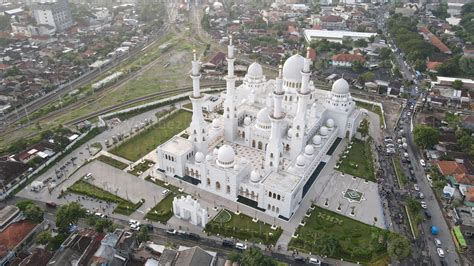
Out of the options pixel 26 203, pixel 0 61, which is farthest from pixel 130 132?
pixel 0 61

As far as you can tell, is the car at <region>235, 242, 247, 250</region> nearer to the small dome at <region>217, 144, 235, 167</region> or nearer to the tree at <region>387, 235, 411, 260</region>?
the small dome at <region>217, 144, 235, 167</region>

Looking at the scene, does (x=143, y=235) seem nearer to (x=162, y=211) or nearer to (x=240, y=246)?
(x=162, y=211)

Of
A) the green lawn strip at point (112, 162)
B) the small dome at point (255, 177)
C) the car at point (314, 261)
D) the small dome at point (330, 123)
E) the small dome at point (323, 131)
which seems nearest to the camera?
the car at point (314, 261)

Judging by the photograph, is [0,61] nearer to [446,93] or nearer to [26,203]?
[26,203]

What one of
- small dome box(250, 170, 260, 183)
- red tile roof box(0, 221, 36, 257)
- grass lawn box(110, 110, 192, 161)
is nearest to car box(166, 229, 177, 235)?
small dome box(250, 170, 260, 183)

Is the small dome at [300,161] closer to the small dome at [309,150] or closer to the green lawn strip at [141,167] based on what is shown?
the small dome at [309,150]

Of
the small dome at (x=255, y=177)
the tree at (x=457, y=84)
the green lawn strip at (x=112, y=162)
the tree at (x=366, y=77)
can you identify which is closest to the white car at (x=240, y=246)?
the small dome at (x=255, y=177)
